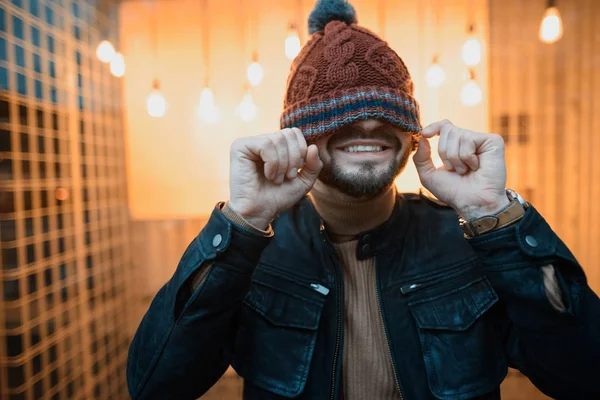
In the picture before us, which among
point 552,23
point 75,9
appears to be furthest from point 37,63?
point 552,23

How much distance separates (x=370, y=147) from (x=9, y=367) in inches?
63.5

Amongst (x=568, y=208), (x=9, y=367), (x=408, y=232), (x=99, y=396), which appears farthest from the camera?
(x=568, y=208)

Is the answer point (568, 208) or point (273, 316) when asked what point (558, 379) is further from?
point (568, 208)

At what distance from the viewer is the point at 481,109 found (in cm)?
228

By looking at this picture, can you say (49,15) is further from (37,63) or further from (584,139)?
(584,139)

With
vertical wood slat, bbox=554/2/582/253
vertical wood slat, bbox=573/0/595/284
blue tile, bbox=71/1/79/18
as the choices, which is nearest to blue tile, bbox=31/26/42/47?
blue tile, bbox=71/1/79/18

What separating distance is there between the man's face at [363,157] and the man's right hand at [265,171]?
0.09 metres

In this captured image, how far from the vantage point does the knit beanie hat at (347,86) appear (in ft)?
2.70

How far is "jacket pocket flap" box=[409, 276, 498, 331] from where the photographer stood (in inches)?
32.5

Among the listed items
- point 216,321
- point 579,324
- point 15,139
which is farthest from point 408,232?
point 15,139

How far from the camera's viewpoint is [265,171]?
2.44ft

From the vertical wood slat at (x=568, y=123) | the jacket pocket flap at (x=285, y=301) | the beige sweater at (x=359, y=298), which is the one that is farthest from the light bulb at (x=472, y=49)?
the jacket pocket flap at (x=285, y=301)

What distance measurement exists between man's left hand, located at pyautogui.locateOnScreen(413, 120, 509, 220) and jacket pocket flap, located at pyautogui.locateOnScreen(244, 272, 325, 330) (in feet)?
1.29

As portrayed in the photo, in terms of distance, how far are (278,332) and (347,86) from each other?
606 mm
